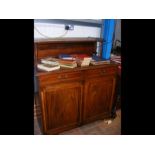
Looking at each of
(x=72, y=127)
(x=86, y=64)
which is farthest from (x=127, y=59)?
(x=72, y=127)

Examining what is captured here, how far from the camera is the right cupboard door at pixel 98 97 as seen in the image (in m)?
1.68

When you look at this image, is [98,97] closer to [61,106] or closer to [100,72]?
[100,72]

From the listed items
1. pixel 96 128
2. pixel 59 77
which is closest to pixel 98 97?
pixel 96 128

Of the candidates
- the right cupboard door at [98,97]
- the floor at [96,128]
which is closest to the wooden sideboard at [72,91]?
the right cupboard door at [98,97]

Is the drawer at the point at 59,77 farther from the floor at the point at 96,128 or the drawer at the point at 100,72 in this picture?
the floor at the point at 96,128

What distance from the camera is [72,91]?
5.16 feet

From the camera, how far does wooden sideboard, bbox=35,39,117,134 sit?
1.44 meters

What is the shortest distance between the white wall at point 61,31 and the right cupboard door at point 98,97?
2.56 ft

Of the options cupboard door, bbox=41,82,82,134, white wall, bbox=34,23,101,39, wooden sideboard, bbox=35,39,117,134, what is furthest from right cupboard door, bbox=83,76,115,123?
white wall, bbox=34,23,101,39

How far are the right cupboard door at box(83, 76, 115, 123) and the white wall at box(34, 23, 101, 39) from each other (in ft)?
2.56

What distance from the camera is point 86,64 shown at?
1.62m

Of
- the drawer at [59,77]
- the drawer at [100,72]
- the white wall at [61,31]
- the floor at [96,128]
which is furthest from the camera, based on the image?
the floor at [96,128]

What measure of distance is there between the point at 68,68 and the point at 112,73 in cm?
62

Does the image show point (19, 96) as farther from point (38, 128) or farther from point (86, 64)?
point (38, 128)
